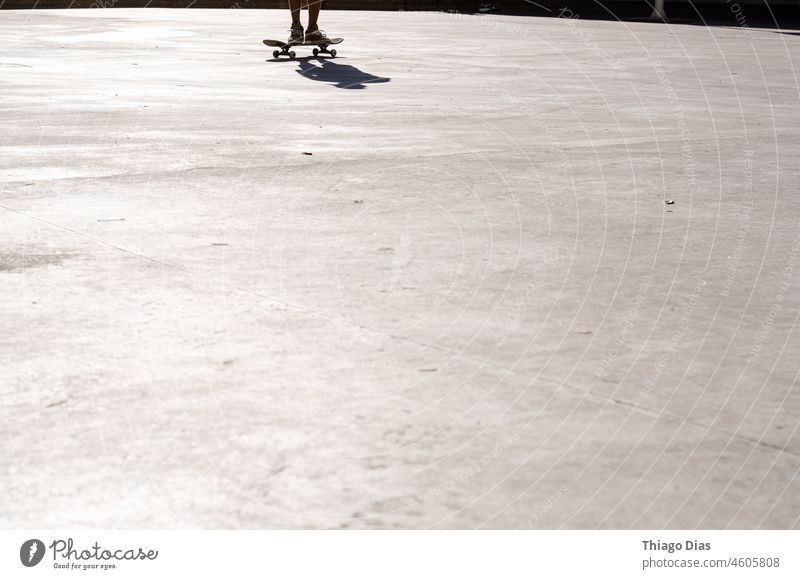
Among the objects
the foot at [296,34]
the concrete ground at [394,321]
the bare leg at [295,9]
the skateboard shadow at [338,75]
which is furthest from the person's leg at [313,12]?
the concrete ground at [394,321]

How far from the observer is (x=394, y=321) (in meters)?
4.29

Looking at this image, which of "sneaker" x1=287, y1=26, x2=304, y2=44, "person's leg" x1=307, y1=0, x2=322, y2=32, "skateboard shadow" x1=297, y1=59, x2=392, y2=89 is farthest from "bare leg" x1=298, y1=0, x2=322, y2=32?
"skateboard shadow" x1=297, y1=59, x2=392, y2=89

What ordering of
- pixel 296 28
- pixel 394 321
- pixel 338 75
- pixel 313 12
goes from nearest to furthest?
pixel 394 321
pixel 338 75
pixel 313 12
pixel 296 28

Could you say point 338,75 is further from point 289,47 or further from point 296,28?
point 296,28

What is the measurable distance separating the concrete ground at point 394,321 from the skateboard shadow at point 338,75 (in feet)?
8.56

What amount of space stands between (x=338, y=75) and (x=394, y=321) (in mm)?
9232

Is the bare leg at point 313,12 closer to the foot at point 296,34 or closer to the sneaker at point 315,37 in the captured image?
the sneaker at point 315,37

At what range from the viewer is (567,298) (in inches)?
183

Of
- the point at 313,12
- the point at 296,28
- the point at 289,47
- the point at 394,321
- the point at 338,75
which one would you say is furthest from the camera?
the point at 296,28

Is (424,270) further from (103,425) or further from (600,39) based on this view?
(600,39)

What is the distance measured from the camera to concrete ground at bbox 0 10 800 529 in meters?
2.97

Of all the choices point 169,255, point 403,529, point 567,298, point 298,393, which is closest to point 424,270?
point 567,298

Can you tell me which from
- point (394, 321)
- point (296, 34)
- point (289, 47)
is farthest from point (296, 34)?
point (394, 321)

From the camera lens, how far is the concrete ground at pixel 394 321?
2.97 m
